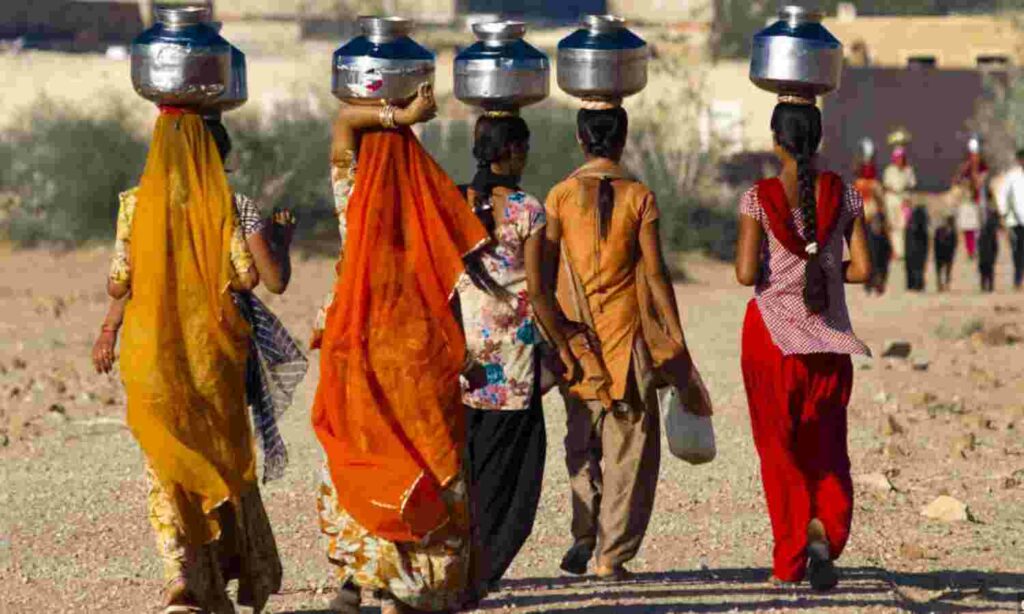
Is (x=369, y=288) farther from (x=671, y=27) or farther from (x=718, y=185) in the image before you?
(x=671, y=27)

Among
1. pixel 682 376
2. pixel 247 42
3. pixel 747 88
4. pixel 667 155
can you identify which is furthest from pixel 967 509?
pixel 247 42

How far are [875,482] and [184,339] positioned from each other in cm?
443

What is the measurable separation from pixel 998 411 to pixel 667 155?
55.5 feet

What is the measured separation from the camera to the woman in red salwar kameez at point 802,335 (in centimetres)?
744

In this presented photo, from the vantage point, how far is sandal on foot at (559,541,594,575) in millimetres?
7715

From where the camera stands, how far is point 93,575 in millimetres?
8234

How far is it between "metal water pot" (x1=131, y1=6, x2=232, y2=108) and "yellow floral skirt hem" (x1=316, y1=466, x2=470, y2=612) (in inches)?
52.2

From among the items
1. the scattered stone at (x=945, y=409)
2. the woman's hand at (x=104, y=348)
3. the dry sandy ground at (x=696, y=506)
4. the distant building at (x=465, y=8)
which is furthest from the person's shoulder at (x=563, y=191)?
the distant building at (x=465, y=8)

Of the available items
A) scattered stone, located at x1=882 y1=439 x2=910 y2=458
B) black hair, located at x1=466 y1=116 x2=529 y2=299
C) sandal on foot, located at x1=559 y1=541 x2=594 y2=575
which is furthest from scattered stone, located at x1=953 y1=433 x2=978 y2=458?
black hair, located at x1=466 y1=116 x2=529 y2=299

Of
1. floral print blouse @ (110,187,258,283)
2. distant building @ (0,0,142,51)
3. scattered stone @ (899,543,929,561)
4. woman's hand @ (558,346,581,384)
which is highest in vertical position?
floral print blouse @ (110,187,258,283)

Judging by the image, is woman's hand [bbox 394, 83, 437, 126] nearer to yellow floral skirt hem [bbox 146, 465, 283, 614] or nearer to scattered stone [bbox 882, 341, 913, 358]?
yellow floral skirt hem [bbox 146, 465, 283, 614]

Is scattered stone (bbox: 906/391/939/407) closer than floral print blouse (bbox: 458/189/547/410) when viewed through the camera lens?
No

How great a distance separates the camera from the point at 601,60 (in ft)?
25.0

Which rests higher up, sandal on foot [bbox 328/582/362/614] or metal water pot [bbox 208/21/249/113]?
metal water pot [bbox 208/21/249/113]
